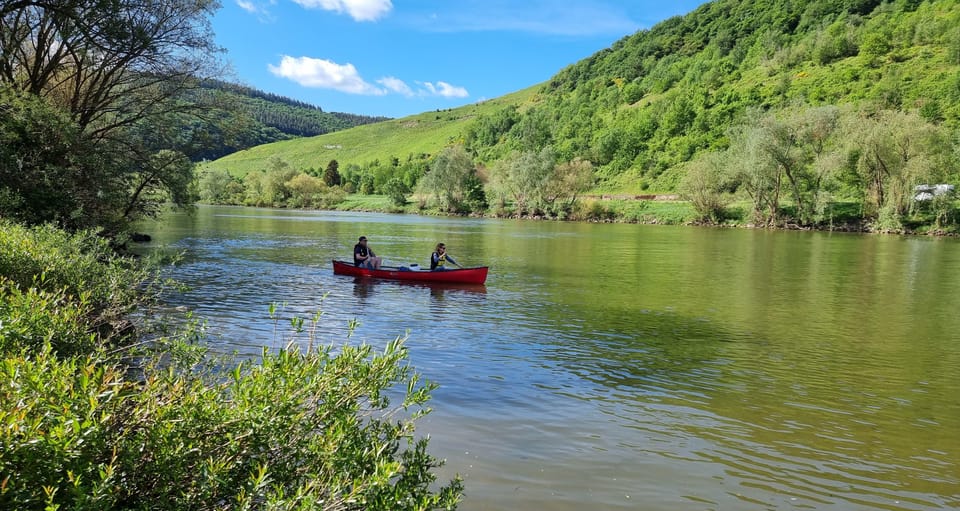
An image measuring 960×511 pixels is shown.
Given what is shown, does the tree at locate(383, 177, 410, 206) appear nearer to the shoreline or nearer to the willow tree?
the shoreline

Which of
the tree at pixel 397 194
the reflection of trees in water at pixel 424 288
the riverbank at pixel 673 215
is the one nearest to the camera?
the reflection of trees in water at pixel 424 288

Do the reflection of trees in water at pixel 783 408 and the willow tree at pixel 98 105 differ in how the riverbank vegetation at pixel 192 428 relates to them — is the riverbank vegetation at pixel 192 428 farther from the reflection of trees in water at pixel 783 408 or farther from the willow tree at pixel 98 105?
the willow tree at pixel 98 105

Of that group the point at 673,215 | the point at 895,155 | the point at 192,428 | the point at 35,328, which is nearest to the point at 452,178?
the point at 673,215

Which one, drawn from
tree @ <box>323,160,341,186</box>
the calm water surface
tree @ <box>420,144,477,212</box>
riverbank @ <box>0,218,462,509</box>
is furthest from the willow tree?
tree @ <box>323,160,341,186</box>

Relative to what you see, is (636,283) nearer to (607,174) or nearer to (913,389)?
(913,389)

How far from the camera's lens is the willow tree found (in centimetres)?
1770

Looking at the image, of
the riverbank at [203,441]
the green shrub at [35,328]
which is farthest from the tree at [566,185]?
the riverbank at [203,441]

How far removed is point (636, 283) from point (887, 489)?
16.7 meters

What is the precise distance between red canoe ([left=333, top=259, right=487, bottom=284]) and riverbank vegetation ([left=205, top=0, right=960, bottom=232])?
52310mm

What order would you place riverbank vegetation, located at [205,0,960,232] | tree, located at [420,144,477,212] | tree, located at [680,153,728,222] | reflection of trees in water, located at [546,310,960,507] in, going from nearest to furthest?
reflection of trees in water, located at [546,310,960,507] → riverbank vegetation, located at [205,0,960,232] → tree, located at [680,153,728,222] → tree, located at [420,144,477,212]

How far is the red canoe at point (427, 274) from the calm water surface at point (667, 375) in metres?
0.64

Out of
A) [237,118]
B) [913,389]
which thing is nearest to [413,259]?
[237,118]

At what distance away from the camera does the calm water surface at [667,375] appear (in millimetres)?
6871

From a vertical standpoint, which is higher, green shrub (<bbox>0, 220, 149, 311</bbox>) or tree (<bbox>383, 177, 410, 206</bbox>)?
tree (<bbox>383, 177, 410, 206</bbox>)
